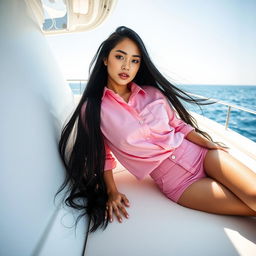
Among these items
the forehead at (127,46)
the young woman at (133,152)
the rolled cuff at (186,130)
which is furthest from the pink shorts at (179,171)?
the forehead at (127,46)

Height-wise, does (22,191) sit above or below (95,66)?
below

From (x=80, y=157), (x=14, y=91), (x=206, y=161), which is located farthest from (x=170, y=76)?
(x=14, y=91)

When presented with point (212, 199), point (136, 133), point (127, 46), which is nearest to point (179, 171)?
point (212, 199)

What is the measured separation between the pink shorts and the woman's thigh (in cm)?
4

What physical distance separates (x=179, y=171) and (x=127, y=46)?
2.93ft

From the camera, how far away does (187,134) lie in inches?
52.6

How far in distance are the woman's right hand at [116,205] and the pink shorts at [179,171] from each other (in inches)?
10.6

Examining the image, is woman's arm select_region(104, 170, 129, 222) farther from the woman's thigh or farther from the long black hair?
the woman's thigh

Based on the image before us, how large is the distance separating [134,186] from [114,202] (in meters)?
0.27

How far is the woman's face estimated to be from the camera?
1.21 metres

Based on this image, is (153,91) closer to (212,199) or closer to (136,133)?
(136,133)

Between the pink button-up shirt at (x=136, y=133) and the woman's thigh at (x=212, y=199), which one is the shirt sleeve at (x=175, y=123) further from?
the woman's thigh at (x=212, y=199)

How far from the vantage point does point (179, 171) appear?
1.15 m

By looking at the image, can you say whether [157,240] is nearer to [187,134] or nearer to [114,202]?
[114,202]
